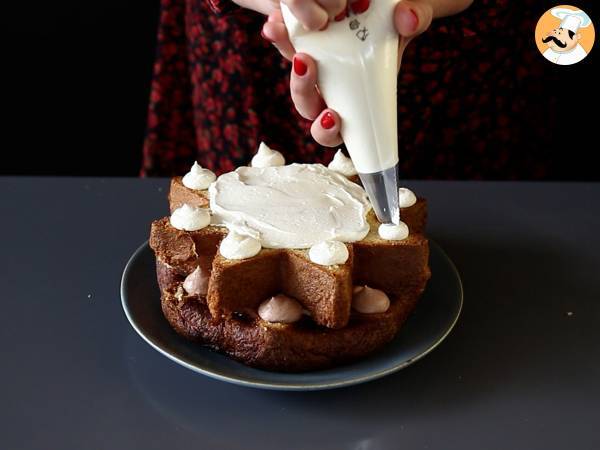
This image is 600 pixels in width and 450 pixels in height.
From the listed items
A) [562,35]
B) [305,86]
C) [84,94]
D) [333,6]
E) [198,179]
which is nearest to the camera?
[333,6]

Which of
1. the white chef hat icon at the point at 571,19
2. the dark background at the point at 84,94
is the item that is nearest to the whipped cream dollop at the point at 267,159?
the white chef hat icon at the point at 571,19

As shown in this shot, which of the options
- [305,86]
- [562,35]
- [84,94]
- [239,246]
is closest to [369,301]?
[239,246]

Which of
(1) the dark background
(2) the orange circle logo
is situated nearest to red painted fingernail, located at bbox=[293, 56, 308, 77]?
(2) the orange circle logo

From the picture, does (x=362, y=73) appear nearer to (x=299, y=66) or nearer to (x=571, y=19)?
(x=299, y=66)

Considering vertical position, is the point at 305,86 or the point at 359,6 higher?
the point at 359,6

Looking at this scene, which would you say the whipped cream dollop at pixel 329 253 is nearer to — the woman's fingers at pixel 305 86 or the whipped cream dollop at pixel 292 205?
the whipped cream dollop at pixel 292 205

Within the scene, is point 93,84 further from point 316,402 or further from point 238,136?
point 316,402
